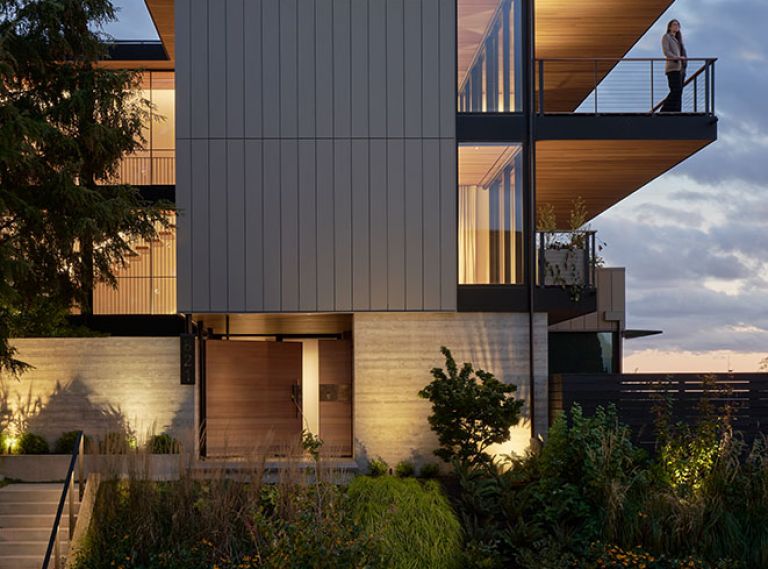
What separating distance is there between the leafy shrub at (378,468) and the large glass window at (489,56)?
513 cm

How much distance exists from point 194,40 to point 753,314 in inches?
416

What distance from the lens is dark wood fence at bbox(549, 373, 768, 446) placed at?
11977 mm

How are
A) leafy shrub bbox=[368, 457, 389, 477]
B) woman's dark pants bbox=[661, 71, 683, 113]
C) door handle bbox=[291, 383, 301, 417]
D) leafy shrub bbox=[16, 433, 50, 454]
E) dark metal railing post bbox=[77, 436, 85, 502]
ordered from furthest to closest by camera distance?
door handle bbox=[291, 383, 301, 417]
woman's dark pants bbox=[661, 71, 683, 113]
leafy shrub bbox=[368, 457, 389, 477]
leafy shrub bbox=[16, 433, 50, 454]
dark metal railing post bbox=[77, 436, 85, 502]

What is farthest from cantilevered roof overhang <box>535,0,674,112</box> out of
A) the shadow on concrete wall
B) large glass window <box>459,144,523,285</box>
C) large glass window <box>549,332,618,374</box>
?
the shadow on concrete wall

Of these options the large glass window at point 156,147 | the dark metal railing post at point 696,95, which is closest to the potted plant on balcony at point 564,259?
the dark metal railing post at point 696,95

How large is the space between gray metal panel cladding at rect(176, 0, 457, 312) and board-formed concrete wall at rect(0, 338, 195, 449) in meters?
1.06

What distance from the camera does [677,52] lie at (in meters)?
13.6

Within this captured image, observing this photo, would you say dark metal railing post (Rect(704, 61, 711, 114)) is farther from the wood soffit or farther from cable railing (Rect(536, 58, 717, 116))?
the wood soffit

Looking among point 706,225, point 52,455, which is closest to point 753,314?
point 706,225

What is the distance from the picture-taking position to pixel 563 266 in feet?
42.2

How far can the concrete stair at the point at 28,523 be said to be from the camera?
1006cm

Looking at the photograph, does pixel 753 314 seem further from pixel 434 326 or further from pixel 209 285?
pixel 209 285

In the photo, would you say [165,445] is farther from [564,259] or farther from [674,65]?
[674,65]

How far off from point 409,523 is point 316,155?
5.35 meters
